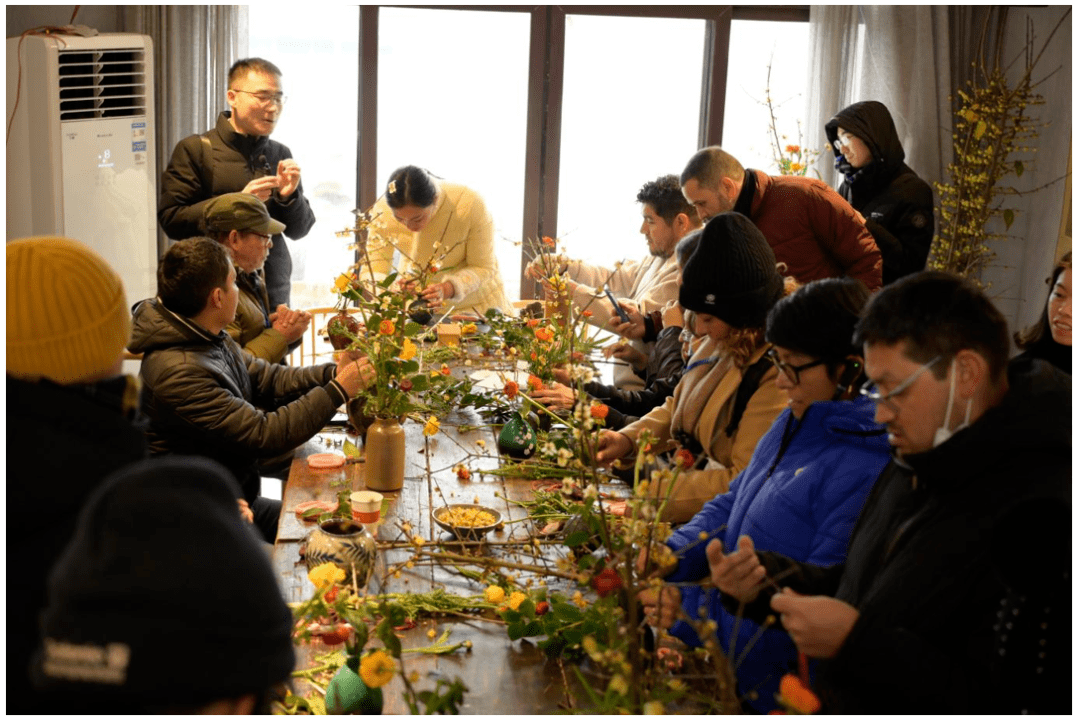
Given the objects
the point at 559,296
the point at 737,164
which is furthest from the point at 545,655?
the point at 737,164

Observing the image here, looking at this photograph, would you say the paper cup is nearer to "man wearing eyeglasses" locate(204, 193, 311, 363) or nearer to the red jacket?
"man wearing eyeglasses" locate(204, 193, 311, 363)

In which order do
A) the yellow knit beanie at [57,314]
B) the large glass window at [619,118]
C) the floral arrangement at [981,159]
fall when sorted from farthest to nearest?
1. the large glass window at [619,118]
2. the floral arrangement at [981,159]
3. the yellow knit beanie at [57,314]

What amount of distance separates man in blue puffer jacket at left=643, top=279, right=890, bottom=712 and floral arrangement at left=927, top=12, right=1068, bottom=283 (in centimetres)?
389

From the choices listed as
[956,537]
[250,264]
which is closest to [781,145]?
[250,264]

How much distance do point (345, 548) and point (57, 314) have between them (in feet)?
3.02

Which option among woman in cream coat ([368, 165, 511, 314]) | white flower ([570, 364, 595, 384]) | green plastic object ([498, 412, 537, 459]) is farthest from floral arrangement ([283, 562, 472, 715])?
woman in cream coat ([368, 165, 511, 314])

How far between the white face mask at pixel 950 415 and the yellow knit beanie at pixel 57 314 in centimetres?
113

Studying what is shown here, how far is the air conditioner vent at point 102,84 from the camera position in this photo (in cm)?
489

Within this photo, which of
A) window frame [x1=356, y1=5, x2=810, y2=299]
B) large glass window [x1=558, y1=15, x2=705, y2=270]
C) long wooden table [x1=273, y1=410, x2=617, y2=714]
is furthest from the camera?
large glass window [x1=558, y1=15, x2=705, y2=270]

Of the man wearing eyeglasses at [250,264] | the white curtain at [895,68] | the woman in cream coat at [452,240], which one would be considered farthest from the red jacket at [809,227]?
the white curtain at [895,68]

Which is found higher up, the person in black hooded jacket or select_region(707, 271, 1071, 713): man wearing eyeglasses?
the person in black hooded jacket

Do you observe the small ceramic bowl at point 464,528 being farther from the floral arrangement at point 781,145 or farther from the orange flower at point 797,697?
the floral arrangement at point 781,145

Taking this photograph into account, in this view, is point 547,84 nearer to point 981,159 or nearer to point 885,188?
point 885,188

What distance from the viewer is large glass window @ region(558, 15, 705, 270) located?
6094 millimetres
